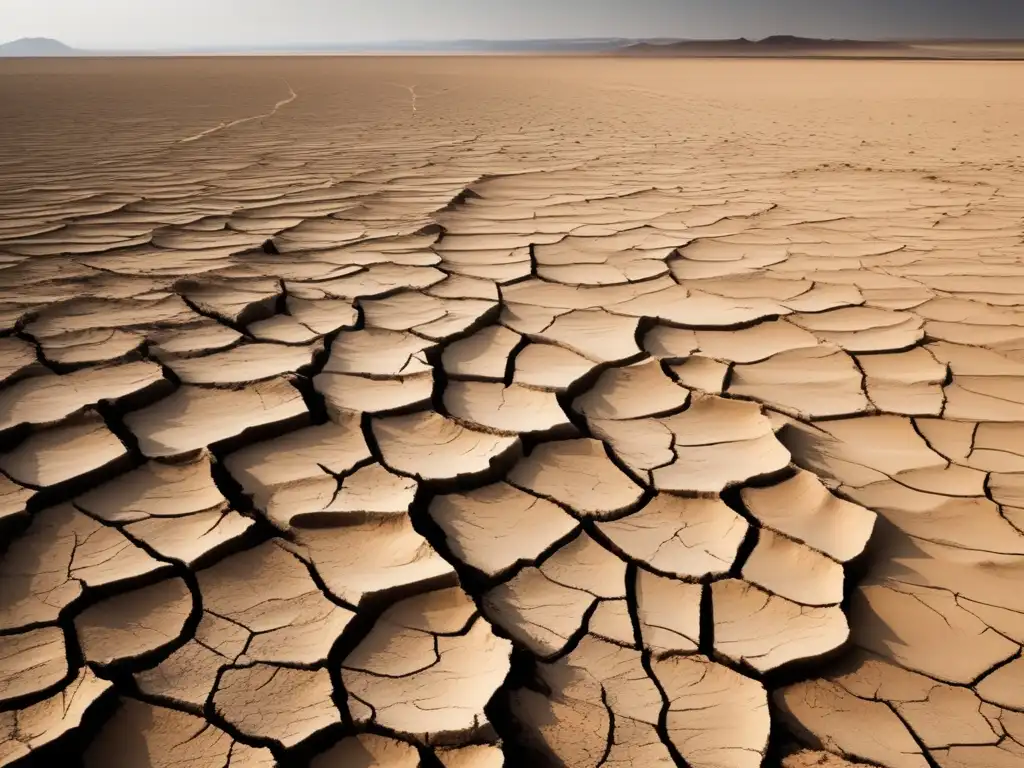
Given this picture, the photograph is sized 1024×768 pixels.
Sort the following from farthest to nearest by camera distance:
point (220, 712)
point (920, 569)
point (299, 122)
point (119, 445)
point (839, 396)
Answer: point (299, 122)
point (839, 396)
point (119, 445)
point (920, 569)
point (220, 712)

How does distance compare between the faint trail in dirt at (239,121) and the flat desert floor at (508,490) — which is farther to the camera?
the faint trail in dirt at (239,121)

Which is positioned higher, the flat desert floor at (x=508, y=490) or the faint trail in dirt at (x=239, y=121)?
the flat desert floor at (x=508, y=490)

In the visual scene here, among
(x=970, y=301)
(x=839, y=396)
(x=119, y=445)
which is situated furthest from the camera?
(x=970, y=301)

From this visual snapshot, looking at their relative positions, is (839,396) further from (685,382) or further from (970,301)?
(970,301)

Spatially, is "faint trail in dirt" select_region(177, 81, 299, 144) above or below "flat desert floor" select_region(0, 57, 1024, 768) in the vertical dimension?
below

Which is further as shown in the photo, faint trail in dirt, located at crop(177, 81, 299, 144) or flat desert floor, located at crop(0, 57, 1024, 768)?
faint trail in dirt, located at crop(177, 81, 299, 144)

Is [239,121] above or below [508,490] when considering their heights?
below

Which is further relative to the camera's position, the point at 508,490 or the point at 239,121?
the point at 239,121

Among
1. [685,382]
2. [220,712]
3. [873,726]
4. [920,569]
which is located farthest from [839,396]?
[220,712]
